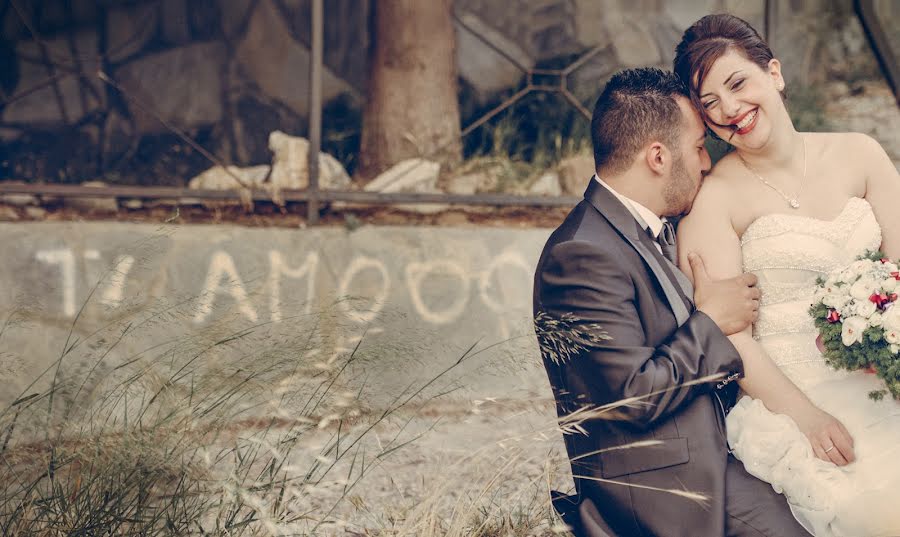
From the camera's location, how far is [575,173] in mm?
6531

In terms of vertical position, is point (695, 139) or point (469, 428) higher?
point (695, 139)

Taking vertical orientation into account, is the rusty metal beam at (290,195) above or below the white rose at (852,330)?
above

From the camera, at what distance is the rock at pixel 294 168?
6.21 meters

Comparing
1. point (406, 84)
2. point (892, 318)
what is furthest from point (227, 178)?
point (892, 318)

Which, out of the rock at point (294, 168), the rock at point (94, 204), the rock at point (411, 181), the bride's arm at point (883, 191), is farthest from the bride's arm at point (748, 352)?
the rock at point (94, 204)

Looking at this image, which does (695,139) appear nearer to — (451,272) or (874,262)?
(874,262)

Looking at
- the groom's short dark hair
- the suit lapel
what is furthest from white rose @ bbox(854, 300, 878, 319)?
the groom's short dark hair

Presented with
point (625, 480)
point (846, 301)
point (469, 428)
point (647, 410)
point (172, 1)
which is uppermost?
point (172, 1)

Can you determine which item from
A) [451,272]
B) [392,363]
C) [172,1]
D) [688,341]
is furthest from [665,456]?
[172,1]

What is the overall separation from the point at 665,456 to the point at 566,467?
1891 mm

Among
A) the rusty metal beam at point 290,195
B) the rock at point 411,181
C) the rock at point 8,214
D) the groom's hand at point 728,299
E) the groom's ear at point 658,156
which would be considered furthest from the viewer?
the rock at point 411,181

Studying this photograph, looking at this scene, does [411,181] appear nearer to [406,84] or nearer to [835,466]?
[406,84]

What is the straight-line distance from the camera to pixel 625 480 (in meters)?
2.78

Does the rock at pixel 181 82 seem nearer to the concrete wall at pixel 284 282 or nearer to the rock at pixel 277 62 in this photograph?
the rock at pixel 277 62
